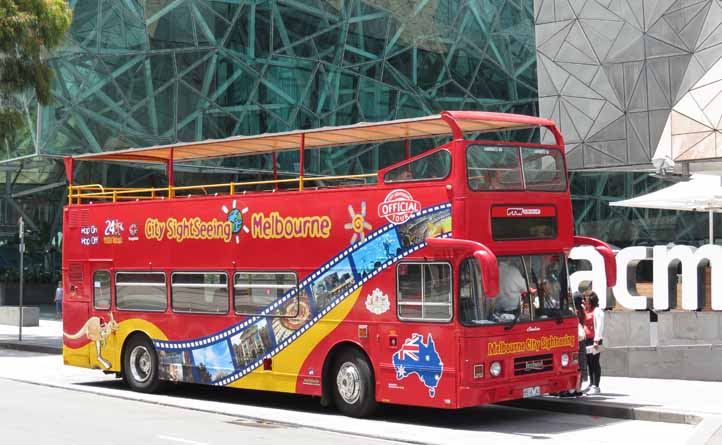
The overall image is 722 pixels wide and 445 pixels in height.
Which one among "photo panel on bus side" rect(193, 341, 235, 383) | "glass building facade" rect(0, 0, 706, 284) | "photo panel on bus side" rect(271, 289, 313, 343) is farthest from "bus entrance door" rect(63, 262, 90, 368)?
"glass building facade" rect(0, 0, 706, 284)

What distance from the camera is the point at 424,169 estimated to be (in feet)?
46.7

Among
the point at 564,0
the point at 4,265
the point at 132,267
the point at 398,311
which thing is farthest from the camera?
the point at 4,265

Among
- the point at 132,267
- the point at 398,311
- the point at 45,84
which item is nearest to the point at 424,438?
the point at 398,311

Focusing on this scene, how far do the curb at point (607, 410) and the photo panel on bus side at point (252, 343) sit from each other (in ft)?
12.1

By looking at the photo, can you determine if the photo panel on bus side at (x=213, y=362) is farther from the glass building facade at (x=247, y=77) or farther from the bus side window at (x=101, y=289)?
the glass building facade at (x=247, y=77)

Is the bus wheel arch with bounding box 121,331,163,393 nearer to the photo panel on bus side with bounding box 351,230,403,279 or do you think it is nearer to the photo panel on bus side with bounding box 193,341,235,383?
the photo panel on bus side with bounding box 193,341,235,383

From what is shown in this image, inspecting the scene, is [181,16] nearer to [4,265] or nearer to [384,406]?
[4,265]

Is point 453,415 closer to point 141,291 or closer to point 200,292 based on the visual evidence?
point 200,292

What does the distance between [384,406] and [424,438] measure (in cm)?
221

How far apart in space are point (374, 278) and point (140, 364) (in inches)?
223

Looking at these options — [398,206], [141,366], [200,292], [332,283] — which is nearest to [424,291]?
[398,206]

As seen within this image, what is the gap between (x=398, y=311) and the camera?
47.3 ft

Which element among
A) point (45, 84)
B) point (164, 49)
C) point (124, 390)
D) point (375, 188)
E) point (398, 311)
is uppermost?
point (164, 49)

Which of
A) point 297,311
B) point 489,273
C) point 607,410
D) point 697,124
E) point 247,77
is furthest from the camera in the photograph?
point 247,77
